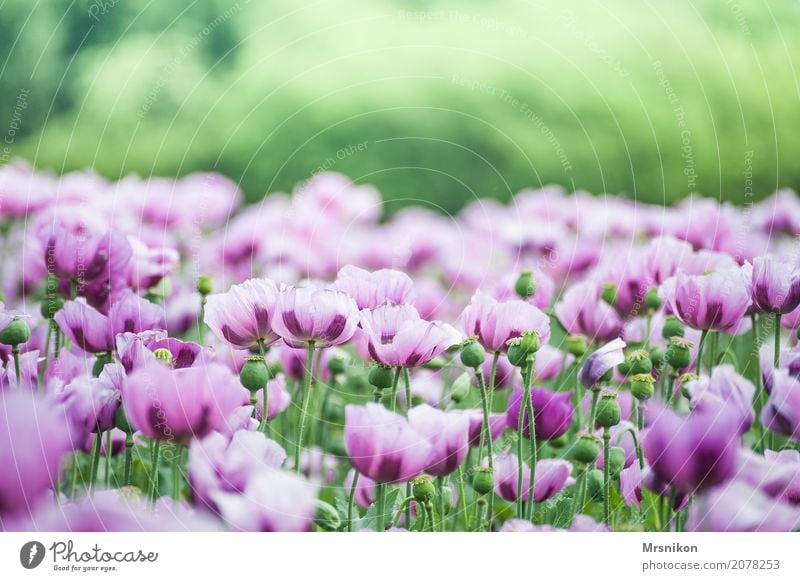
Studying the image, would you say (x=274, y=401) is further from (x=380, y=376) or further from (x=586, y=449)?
(x=586, y=449)

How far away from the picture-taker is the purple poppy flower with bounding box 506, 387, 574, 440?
2.02 feet

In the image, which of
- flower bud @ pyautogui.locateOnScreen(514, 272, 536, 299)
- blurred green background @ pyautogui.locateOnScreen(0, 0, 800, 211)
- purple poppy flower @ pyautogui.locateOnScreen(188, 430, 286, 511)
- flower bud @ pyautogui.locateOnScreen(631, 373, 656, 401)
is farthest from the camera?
blurred green background @ pyautogui.locateOnScreen(0, 0, 800, 211)

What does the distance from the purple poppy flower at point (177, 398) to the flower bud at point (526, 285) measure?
0.89ft

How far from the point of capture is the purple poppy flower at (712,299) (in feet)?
2.04

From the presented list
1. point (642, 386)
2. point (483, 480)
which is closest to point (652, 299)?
point (642, 386)

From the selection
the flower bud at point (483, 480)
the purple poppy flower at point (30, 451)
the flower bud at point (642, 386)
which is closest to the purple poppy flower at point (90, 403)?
the purple poppy flower at point (30, 451)

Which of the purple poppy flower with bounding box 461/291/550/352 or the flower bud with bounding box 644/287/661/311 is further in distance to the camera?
the flower bud with bounding box 644/287/661/311

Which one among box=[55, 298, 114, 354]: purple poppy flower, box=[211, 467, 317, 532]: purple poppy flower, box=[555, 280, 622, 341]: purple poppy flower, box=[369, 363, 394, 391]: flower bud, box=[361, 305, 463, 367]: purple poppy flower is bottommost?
box=[211, 467, 317, 532]: purple poppy flower

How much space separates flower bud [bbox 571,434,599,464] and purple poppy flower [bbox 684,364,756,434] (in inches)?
2.6

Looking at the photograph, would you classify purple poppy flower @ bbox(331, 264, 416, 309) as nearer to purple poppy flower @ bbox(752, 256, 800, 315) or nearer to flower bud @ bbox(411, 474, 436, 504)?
flower bud @ bbox(411, 474, 436, 504)

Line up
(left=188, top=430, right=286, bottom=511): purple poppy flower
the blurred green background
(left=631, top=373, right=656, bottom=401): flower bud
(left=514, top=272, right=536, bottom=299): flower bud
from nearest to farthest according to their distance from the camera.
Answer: (left=188, top=430, right=286, bottom=511): purple poppy flower
(left=631, top=373, right=656, bottom=401): flower bud
(left=514, top=272, right=536, bottom=299): flower bud
the blurred green background

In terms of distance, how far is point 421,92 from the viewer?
3.78ft

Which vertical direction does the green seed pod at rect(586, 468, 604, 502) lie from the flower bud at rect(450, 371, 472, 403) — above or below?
below

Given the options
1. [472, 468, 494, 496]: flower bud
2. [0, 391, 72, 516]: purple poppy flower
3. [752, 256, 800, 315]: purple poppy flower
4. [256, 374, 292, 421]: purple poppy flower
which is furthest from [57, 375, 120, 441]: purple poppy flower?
[752, 256, 800, 315]: purple poppy flower
